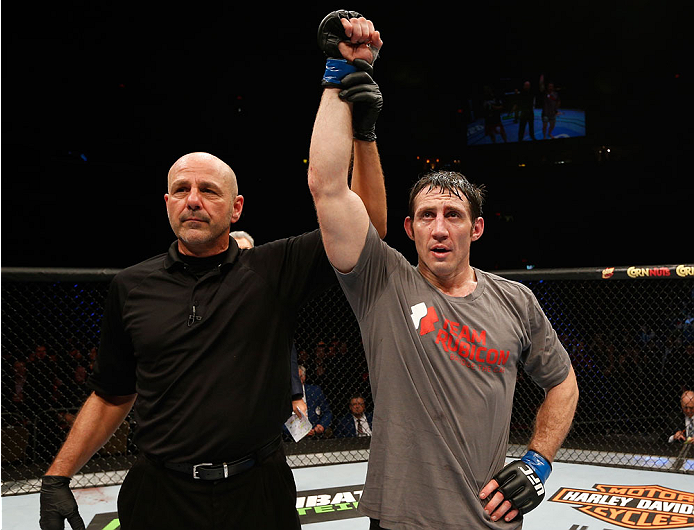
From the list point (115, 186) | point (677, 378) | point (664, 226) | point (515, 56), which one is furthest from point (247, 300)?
point (515, 56)

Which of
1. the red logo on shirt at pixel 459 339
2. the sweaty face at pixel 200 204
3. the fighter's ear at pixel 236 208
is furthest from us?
the fighter's ear at pixel 236 208

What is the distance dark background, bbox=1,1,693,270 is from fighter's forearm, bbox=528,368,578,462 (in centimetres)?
806

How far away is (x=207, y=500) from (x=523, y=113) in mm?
10666

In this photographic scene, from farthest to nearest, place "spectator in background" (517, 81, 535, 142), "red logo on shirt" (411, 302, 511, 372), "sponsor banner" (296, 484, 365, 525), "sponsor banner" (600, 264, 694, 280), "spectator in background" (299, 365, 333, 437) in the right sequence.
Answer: "spectator in background" (517, 81, 535, 142)
"spectator in background" (299, 365, 333, 437)
"sponsor banner" (600, 264, 694, 280)
"sponsor banner" (296, 484, 365, 525)
"red logo on shirt" (411, 302, 511, 372)

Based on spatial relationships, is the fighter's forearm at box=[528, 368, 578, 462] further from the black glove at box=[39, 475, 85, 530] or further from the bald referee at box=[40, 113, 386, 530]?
the black glove at box=[39, 475, 85, 530]

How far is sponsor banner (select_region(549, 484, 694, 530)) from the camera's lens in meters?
2.74

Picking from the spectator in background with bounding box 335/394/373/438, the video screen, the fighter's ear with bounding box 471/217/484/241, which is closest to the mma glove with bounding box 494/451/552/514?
the fighter's ear with bounding box 471/217/484/241

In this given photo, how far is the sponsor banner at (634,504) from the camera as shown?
2.74 meters

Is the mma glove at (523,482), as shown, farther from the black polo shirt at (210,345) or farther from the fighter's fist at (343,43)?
the fighter's fist at (343,43)

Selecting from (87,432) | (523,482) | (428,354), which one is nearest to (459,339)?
(428,354)

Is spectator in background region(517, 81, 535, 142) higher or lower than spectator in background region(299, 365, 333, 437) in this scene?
higher

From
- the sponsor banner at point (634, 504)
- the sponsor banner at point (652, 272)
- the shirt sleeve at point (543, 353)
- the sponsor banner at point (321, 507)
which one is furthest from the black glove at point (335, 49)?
the sponsor banner at point (652, 272)

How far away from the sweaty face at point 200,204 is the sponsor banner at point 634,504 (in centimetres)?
248

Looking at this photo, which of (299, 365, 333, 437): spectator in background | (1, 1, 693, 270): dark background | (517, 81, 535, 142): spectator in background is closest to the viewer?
(299, 365, 333, 437): spectator in background
